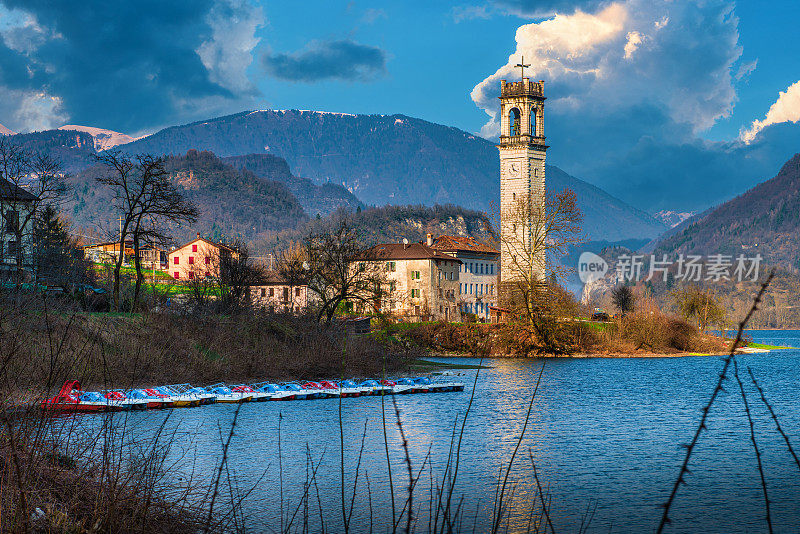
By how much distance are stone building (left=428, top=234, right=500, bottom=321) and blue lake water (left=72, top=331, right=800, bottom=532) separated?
73.6 meters

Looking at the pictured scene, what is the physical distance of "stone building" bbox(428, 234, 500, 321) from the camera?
122 metres

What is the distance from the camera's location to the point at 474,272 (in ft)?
414

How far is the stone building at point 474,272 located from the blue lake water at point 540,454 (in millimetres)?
73649

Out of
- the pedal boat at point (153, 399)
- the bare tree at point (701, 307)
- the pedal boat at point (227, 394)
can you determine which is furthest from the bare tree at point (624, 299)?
the pedal boat at point (153, 399)

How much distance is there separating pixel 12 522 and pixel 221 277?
56.9 m

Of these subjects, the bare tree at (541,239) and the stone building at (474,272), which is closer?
the bare tree at (541,239)

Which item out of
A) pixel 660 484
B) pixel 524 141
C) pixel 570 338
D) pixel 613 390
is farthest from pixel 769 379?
pixel 524 141

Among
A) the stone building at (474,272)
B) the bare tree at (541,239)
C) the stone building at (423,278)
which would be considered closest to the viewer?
the bare tree at (541,239)

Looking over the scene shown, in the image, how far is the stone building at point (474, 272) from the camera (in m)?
122

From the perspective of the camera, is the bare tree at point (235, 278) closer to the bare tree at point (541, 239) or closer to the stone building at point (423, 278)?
the bare tree at point (541, 239)

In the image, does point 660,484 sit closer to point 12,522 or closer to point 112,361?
point 12,522

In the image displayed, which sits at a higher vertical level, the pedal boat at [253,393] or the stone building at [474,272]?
the stone building at [474,272]

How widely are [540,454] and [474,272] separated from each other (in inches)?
3920

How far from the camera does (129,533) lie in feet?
34.9
